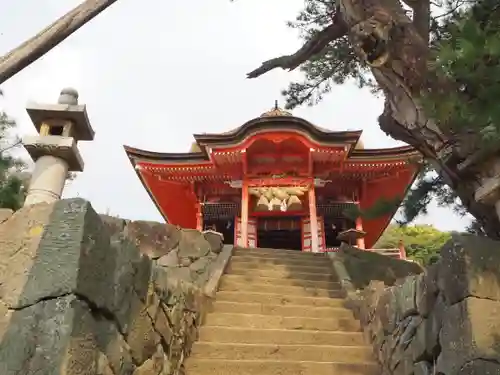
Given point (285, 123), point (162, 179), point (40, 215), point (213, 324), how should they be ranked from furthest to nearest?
point (162, 179) → point (285, 123) → point (213, 324) → point (40, 215)

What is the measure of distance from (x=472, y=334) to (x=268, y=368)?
219cm

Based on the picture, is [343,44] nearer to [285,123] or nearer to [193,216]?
[285,123]

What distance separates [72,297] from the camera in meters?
2.38

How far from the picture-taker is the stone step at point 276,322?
544 centimetres

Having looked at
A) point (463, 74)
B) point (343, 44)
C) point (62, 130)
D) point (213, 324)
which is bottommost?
point (213, 324)

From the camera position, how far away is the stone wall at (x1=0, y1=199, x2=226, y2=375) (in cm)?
228

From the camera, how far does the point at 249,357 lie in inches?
182

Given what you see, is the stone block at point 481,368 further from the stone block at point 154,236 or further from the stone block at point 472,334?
the stone block at point 154,236

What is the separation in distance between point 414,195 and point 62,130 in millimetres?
3521

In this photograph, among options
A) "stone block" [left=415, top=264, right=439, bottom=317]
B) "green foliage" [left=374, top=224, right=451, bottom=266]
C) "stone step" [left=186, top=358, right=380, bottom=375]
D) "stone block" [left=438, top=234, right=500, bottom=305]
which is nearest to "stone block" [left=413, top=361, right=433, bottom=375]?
"stone block" [left=415, top=264, right=439, bottom=317]

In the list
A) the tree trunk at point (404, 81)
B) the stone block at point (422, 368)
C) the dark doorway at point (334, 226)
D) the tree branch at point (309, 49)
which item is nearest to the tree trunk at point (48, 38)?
the tree trunk at point (404, 81)

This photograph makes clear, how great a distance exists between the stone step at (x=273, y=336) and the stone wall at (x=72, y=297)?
5.20ft

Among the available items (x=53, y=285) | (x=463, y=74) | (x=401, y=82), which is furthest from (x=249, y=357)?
(x=463, y=74)

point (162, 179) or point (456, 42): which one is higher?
point (162, 179)
